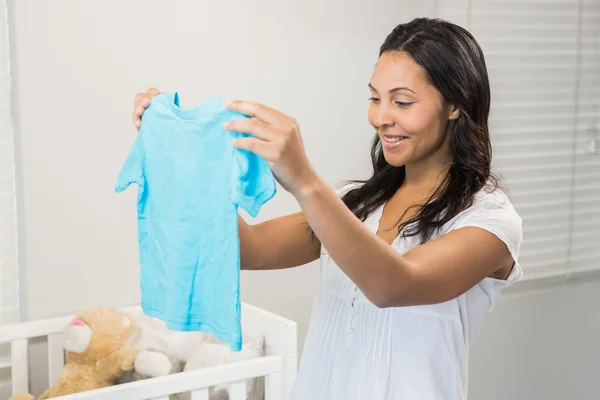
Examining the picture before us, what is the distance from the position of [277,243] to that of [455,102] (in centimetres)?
37

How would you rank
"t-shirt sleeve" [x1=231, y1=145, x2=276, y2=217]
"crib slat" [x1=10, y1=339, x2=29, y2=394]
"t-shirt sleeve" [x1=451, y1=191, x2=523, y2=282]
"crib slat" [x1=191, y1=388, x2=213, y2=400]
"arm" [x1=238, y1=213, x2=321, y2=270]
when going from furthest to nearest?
"crib slat" [x1=10, y1=339, x2=29, y2=394] → "crib slat" [x1=191, y1=388, x2=213, y2=400] → "arm" [x1=238, y1=213, x2=321, y2=270] → "t-shirt sleeve" [x1=451, y1=191, x2=523, y2=282] → "t-shirt sleeve" [x1=231, y1=145, x2=276, y2=217]

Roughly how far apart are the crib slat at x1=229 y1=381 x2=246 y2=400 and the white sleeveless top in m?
0.25

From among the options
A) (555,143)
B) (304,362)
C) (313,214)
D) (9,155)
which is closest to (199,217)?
(313,214)

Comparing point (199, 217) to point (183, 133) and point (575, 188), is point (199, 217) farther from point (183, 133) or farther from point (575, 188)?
point (575, 188)

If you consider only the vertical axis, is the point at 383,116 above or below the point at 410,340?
above

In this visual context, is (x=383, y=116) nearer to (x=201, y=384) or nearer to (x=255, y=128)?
(x=255, y=128)

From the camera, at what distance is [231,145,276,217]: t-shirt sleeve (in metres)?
1.03

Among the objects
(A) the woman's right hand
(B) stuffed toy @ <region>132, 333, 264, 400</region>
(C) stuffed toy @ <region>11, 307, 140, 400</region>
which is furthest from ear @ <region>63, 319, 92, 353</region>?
(A) the woman's right hand

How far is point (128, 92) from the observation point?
1876 mm

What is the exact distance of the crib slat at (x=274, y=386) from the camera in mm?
1575

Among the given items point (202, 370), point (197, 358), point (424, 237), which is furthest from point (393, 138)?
point (197, 358)

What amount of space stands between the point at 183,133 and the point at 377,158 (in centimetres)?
45

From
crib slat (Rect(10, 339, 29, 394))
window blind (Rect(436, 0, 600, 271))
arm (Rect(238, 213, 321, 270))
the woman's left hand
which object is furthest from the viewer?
window blind (Rect(436, 0, 600, 271))

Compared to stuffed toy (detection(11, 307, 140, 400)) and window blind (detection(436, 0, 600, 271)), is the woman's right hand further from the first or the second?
window blind (detection(436, 0, 600, 271))
